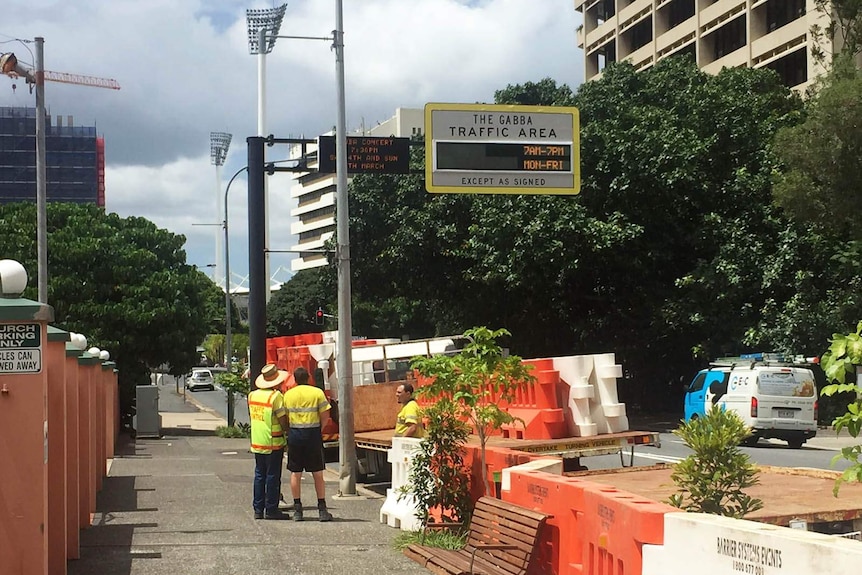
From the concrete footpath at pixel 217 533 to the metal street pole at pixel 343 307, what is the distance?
1.77 feet

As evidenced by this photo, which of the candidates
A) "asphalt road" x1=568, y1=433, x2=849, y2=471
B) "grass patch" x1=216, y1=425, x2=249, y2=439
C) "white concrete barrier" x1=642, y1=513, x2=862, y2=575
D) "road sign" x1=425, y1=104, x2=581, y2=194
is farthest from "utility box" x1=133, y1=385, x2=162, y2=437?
"white concrete barrier" x1=642, y1=513, x2=862, y2=575

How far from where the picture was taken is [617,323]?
127 feet

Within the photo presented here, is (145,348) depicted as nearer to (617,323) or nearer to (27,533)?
(617,323)

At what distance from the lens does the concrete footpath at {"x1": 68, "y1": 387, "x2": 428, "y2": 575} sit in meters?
10.6

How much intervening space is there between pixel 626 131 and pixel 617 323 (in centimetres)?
750

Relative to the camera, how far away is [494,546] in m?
9.30

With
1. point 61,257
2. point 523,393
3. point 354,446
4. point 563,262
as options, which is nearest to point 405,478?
point 523,393

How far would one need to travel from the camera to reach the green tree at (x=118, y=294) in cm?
3566

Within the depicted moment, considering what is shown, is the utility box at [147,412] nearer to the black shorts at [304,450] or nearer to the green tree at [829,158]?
the green tree at [829,158]

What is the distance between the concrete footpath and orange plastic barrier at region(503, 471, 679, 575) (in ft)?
5.24

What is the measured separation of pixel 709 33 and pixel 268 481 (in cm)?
4935

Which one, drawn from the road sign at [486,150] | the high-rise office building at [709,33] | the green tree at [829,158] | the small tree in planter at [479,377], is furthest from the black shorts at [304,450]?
the high-rise office building at [709,33]

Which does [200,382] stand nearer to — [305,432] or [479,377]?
[305,432]

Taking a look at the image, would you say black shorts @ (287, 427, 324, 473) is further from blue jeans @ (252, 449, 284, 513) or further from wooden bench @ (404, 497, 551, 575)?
wooden bench @ (404, 497, 551, 575)
